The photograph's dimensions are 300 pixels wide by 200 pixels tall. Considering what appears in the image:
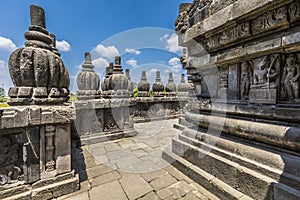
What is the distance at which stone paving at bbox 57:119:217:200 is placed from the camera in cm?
221

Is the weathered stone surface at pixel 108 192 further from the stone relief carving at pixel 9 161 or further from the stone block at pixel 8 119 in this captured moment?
the stone block at pixel 8 119

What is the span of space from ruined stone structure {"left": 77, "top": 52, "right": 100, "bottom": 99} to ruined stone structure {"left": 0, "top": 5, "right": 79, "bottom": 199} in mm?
3199

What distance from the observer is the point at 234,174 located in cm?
212

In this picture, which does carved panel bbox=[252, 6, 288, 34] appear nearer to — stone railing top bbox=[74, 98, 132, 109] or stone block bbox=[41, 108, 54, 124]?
stone block bbox=[41, 108, 54, 124]

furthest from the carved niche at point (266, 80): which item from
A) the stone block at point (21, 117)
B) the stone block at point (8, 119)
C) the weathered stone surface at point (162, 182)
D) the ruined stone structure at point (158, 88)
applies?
the ruined stone structure at point (158, 88)

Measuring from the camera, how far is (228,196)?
2.06 m

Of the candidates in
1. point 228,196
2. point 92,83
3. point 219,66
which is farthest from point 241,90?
point 92,83

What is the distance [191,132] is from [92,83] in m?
4.31

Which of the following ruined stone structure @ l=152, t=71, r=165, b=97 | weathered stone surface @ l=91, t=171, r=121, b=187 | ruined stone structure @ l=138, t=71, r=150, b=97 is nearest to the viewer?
weathered stone surface @ l=91, t=171, r=121, b=187

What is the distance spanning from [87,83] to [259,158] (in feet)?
18.4

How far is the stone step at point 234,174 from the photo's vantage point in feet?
5.79

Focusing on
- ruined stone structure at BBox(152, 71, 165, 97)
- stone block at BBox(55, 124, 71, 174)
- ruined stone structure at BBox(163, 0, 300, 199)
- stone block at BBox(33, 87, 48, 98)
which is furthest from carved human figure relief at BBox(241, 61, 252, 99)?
ruined stone structure at BBox(152, 71, 165, 97)

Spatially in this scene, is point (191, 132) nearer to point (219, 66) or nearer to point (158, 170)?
point (158, 170)

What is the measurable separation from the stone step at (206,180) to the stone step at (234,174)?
6 centimetres
